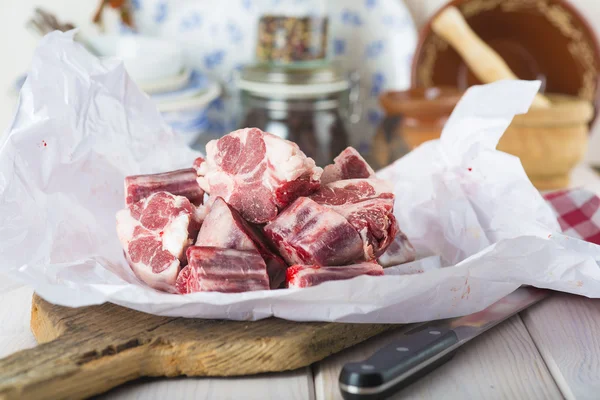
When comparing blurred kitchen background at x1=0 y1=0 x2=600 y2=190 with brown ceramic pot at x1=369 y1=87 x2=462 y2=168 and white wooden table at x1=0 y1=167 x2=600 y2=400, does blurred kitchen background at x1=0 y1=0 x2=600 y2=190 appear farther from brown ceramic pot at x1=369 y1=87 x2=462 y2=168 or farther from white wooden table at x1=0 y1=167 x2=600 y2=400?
white wooden table at x1=0 y1=167 x2=600 y2=400

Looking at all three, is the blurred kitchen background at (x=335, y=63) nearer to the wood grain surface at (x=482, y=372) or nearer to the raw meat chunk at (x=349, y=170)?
the raw meat chunk at (x=349, y=170)

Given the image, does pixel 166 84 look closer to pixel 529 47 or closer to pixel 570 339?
pixel 529 47

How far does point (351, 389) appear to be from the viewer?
0.90 metres

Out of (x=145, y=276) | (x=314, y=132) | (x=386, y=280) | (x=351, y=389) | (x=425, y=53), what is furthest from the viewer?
(x=425, y=53)

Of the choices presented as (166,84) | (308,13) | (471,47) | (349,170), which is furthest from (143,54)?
(349,170)

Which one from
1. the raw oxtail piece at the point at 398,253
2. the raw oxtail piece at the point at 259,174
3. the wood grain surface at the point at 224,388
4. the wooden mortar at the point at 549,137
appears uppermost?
the raw oxtail piece at the point at 259,174

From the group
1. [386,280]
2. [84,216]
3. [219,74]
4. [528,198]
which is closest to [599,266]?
[528,198]

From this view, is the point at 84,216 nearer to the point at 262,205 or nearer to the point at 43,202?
the point at 43,202

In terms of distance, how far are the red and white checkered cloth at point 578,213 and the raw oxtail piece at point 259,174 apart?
63 centimetres

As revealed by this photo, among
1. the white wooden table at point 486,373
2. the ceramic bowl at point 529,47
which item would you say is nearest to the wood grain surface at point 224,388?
the white wooden table at point 486,373

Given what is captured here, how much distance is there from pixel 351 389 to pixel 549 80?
1.98 metres

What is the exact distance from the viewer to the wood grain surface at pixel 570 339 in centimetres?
101

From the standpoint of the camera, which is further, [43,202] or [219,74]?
[219,74]

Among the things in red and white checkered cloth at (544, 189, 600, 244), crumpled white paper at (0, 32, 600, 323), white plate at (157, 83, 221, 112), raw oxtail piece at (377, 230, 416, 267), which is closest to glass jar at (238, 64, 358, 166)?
white plate at (157, 83, 221, 112)
